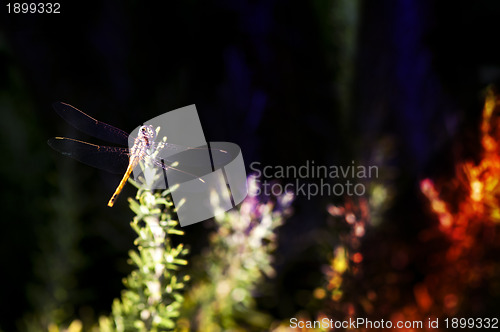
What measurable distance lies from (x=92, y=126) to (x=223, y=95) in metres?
0.14

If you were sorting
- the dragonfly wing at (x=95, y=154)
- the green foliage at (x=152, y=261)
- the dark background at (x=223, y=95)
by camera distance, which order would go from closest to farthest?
the green foliage at (x=152, y=261), the dragonfly wing at (x=95, y=154), the dark background at (x=223, y=95)

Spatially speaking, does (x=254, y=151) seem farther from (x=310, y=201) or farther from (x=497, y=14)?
(x=497, y=14)

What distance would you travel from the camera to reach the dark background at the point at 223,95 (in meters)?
0.44

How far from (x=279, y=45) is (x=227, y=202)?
0.66 feet

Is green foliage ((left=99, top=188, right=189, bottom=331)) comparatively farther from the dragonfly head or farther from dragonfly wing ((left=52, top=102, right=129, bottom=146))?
dragonfly wing ((left=52, top=102, right=129, bottom=146))

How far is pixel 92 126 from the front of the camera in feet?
1.33

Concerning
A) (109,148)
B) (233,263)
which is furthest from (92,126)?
(233,263)

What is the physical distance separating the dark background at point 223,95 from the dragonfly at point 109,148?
0.05 m

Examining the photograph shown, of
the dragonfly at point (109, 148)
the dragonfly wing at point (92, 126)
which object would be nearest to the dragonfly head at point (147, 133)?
the dragonfly at point (109, 148)

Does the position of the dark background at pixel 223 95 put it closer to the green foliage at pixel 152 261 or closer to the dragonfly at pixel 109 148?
the dragonfly at pixel 109 148

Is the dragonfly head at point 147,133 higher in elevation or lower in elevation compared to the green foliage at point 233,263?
higher

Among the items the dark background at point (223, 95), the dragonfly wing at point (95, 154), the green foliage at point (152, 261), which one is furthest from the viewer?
the dark background at point (223, 95)

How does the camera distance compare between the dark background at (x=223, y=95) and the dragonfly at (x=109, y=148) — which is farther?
the dark background at (x=223, y=95)

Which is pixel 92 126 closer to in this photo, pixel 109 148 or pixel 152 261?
pixel 109 148
